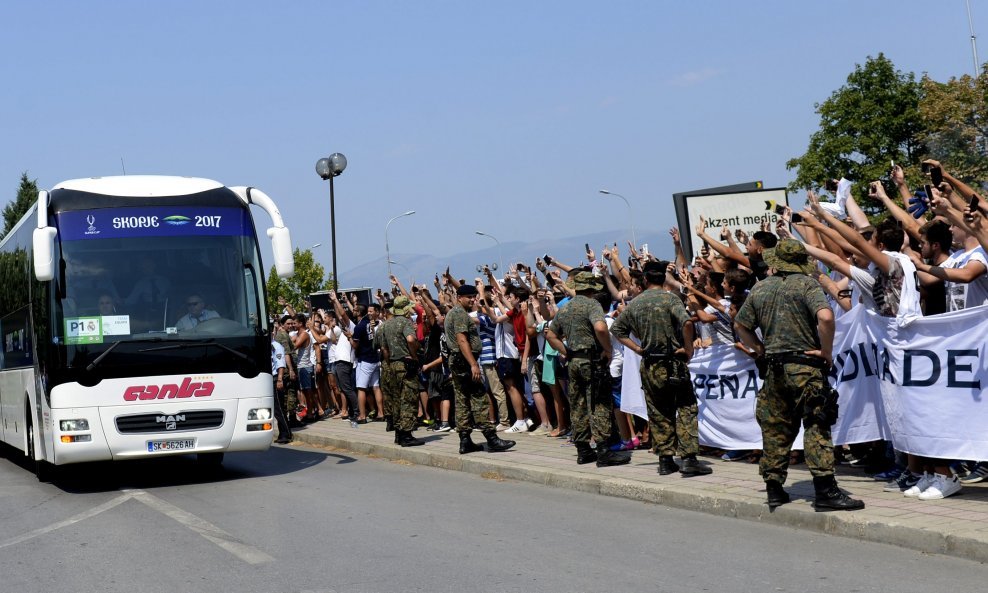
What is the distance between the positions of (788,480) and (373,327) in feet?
34.9

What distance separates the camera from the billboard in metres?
20.0

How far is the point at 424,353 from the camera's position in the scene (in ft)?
56.9

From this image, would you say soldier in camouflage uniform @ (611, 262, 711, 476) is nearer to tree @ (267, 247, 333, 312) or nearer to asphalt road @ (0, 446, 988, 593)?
asphalt road @ (0, 446, 988, 593)

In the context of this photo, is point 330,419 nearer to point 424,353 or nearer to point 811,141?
point 424,353

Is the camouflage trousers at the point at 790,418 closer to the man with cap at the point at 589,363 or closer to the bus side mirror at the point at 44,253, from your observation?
the man with cap at the point at 589,363

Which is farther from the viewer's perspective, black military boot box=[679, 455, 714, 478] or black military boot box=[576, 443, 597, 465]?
black military boot box=[576, 443, 597, 465]

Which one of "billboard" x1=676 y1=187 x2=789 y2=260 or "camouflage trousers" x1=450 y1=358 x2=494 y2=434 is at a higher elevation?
"billboard" x1=676 y1=187 x2=789 y2=260

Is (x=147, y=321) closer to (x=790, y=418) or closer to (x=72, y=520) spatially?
(x=72, y=520)

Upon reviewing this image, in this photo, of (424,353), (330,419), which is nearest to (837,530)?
(424,353)

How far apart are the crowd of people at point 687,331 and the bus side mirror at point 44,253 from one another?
462 cm

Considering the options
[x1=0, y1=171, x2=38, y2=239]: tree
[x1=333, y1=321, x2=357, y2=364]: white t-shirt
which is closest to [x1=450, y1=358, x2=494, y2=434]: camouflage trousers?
[x1=333, y1=321, x2=357, y2=364]: white t-shirt

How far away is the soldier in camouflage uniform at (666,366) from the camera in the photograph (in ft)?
34.3

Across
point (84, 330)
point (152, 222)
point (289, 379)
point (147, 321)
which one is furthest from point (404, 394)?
point (289, 379)

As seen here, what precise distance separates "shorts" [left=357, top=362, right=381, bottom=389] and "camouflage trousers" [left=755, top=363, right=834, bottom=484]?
1169cm
